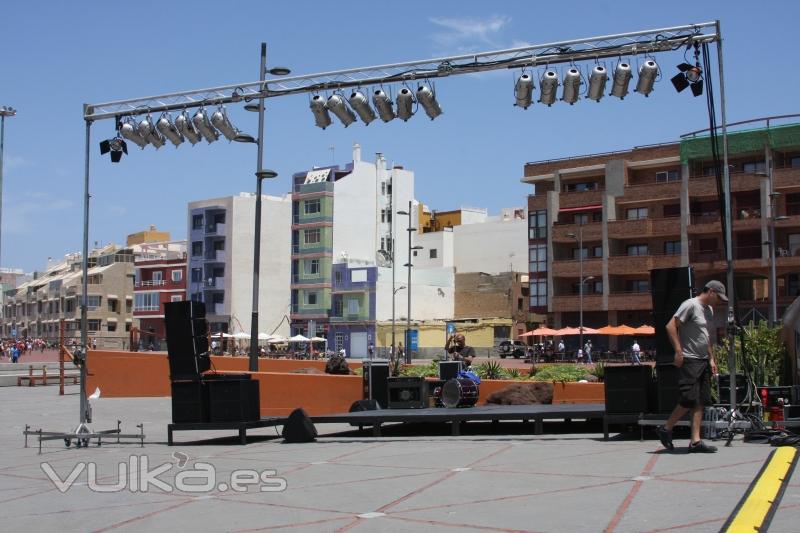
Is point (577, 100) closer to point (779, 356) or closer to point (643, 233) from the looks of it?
point (779, 356)

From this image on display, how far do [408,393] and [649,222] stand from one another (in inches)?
2247

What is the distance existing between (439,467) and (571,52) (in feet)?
25.3

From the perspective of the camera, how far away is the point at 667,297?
12719mm

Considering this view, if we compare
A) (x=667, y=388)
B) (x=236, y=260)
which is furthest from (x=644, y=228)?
(x=667, y=388)

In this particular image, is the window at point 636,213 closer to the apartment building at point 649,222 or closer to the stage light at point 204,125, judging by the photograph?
the apartment building at point 649,222

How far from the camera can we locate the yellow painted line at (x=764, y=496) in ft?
23.0

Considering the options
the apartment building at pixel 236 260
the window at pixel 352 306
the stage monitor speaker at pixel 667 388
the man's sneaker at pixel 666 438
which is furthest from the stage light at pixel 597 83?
the apartment building at pixel 236 260

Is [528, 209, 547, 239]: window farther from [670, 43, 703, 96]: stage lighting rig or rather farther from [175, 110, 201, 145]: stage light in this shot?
[670, 43, 703, 96]: stage lighting rig

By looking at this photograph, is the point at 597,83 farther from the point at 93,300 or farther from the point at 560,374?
the point at 93,300

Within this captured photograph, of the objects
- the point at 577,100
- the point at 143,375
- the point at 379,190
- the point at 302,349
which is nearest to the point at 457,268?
the point at 379,190

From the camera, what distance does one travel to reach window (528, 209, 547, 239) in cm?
7956

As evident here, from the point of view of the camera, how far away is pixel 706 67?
47.1ft

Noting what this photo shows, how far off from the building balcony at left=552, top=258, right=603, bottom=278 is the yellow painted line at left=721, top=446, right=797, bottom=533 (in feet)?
215

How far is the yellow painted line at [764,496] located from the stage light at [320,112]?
10296 millimetres
